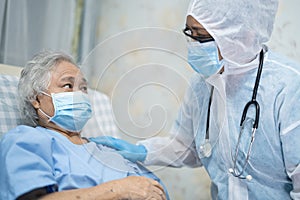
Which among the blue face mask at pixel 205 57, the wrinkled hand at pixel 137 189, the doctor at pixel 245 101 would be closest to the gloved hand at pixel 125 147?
the doctor at pixel 245 101

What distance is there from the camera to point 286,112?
121cm

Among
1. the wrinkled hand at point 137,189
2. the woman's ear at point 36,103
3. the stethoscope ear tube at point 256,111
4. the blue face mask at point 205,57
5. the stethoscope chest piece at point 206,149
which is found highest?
the blue face mask at point 205,57

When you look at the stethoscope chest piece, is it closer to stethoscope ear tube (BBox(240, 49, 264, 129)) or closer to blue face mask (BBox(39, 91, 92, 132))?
stethoscope ear tube (BBox(240, 49, 264, 129))

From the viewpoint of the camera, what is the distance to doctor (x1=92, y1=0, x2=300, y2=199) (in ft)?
4.02

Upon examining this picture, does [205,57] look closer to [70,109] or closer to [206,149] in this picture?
[206,149]

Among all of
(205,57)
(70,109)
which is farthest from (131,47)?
(70,109)

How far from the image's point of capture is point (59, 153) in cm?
134

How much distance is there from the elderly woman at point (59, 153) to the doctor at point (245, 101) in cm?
11

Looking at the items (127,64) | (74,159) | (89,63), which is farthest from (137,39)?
(74,159)

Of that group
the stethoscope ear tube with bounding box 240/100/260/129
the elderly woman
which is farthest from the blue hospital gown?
the stethoscope ear tube with bounding box 240/100/260/129

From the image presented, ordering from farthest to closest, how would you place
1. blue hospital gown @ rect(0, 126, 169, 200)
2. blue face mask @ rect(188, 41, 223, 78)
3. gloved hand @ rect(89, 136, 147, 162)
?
gloved hand @ rect(89, 136, 147, 162)
blue face mask @ rect(188, 41, 223, 78)
blue hospital gown @ rect(0, 126, 169, 200)

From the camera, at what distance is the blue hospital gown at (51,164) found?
3.74 feet

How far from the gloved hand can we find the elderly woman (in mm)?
22

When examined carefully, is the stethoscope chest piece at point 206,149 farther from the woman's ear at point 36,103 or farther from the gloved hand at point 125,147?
the woman's ear at point 36,103
